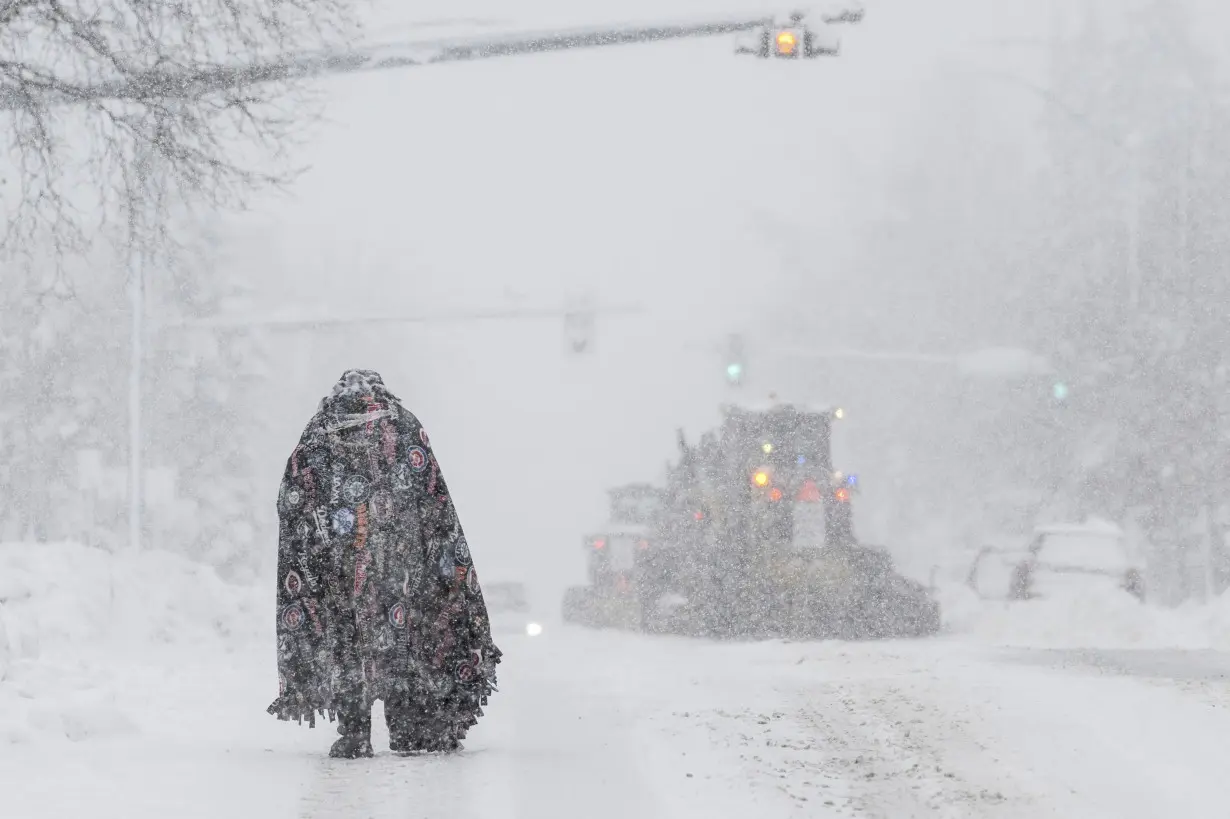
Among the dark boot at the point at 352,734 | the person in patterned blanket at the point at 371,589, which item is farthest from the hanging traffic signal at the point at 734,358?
the dark boot at the point at 352,734

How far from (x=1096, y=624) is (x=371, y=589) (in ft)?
41.2

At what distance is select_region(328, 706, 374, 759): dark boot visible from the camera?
8719 mm

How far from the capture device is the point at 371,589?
877cm

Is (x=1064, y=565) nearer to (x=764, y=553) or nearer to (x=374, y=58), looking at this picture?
(x=764, y=553)

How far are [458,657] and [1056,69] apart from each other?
35269mm

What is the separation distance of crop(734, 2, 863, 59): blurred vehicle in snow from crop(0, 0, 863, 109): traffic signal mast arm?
1 centimetres

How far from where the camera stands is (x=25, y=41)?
46.6 ft

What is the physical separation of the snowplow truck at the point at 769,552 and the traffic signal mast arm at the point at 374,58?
312 inches

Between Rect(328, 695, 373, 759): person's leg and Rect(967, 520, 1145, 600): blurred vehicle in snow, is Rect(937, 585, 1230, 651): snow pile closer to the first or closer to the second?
Rect(967, 520, 1145, 600): blurred vehicle in snow

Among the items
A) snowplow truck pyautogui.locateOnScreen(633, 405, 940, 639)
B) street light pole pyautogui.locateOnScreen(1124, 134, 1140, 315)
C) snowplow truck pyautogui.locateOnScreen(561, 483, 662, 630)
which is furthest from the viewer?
street light pole pyautogui.locateOnScreen(1124, 134, 1140, 315)

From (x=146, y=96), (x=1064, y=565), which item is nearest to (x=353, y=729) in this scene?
(x=146, y=96)

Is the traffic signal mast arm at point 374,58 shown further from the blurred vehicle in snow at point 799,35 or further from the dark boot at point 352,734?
the dark boot at point 352,734

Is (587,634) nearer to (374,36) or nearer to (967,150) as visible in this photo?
(374,36)

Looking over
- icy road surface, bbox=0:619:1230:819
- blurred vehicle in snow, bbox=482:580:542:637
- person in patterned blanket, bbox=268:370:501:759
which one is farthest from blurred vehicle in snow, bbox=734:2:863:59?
blurred vehicle in snow, bbox=482:580:542:637
